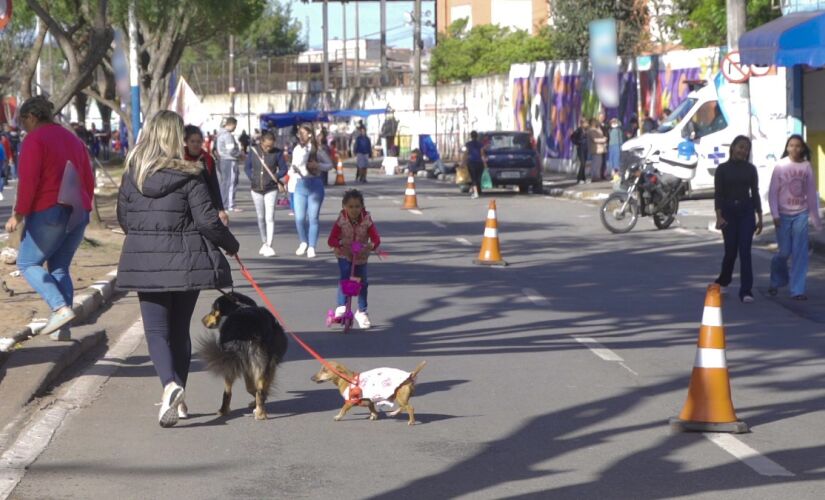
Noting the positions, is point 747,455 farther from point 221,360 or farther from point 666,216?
point 666,216

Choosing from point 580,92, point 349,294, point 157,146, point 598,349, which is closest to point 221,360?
point 157,146

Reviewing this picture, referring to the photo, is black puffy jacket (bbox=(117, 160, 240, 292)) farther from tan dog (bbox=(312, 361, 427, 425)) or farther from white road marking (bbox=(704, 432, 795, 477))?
white road marking (bbox=(704, 432, 795, 477))

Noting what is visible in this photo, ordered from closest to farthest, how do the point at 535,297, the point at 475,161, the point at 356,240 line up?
the point at 356,240 → the point at 535,297 → the point at 475,161

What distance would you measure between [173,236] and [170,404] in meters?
0.97

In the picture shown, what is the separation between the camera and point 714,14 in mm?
35719

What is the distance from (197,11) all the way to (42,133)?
1147 inches

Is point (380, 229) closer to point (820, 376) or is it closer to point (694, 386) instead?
point (820, 376)

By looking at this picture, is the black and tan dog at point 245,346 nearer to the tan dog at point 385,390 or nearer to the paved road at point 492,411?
the paved road at point 492,411

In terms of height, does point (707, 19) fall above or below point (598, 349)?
above

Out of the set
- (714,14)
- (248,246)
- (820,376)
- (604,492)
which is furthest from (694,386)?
(714,14)

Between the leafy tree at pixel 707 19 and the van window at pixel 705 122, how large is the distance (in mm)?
1788

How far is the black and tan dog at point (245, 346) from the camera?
324 inches

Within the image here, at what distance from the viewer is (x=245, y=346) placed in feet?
27.0

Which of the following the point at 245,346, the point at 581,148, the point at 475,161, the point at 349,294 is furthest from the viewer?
the point at 581,148
